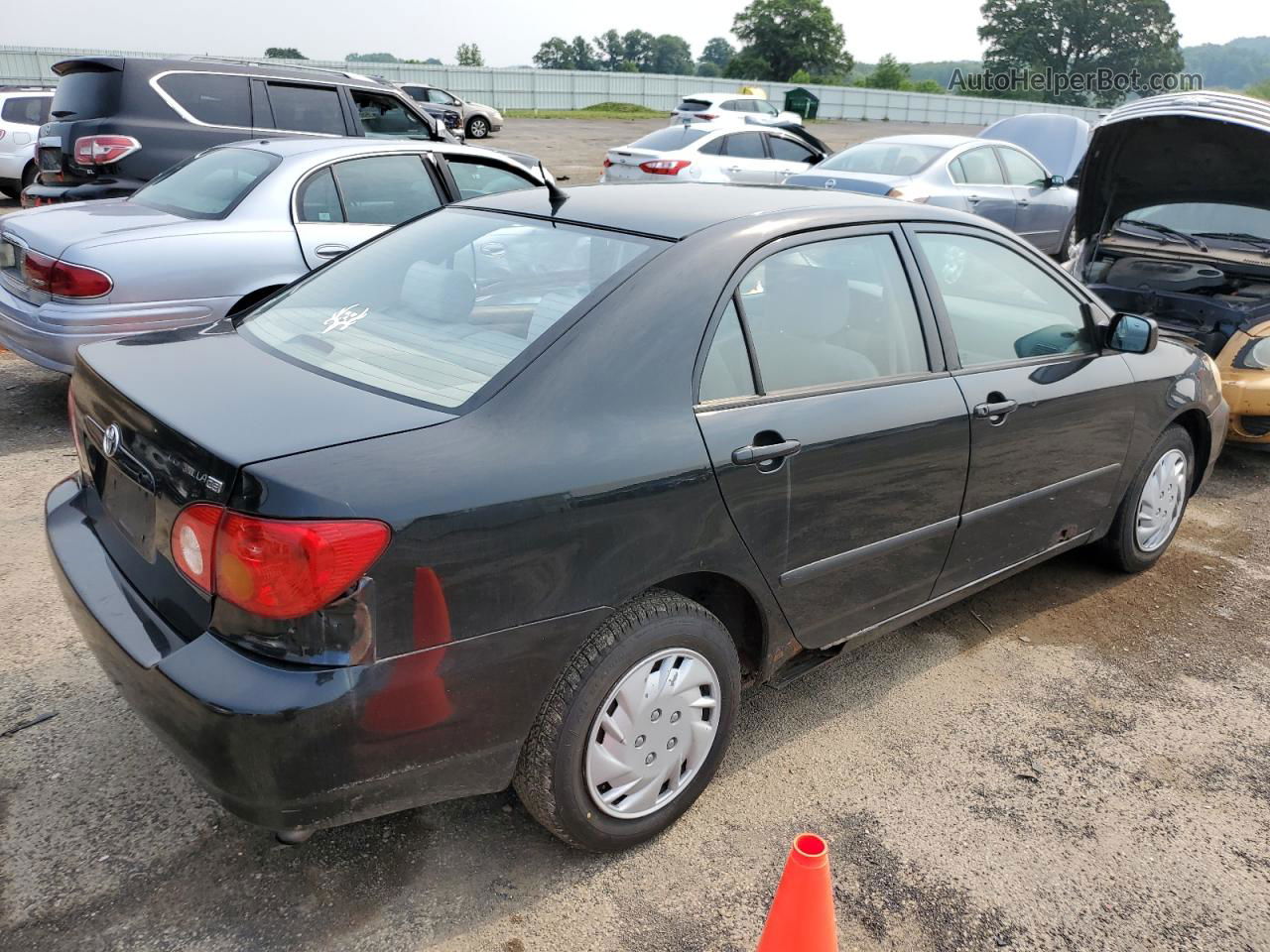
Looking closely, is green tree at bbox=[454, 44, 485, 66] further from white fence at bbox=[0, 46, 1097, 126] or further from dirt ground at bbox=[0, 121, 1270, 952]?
dirt ground at bbox=[0, 121, 1270, 952]

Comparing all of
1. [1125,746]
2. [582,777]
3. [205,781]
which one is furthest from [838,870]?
[205,781]

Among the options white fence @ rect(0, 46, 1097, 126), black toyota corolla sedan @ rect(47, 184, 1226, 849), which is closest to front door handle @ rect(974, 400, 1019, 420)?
black toyota corolla sedan @ rect(47, 184, 1226, 849)

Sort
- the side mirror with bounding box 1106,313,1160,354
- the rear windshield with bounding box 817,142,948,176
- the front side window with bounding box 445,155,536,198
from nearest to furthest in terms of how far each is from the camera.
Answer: the side mirror with bounding box 1106,313,1160,354
the front side window with bounding box 445,155,536,198
the rear windshield with bounding box 817,142,948,176

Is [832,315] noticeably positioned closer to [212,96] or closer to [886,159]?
[212,96]

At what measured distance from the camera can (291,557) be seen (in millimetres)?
1948

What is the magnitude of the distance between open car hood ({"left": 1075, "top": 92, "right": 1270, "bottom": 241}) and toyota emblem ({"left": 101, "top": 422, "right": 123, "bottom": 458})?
559cm

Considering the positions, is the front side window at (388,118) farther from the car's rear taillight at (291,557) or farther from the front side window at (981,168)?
the car's rear taillight at (291,557)

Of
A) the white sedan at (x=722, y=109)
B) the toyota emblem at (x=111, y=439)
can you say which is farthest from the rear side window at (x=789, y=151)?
the toyota emblem at (x=111, y=439)

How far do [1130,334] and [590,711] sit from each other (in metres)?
2.61

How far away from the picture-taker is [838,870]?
100.0 inches

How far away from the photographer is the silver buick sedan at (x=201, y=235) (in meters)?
5.07

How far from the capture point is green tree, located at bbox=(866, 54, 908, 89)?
78.8m

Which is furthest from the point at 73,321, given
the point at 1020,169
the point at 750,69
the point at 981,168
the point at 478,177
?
the point at 750,69

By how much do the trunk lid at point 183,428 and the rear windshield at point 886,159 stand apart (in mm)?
8677
